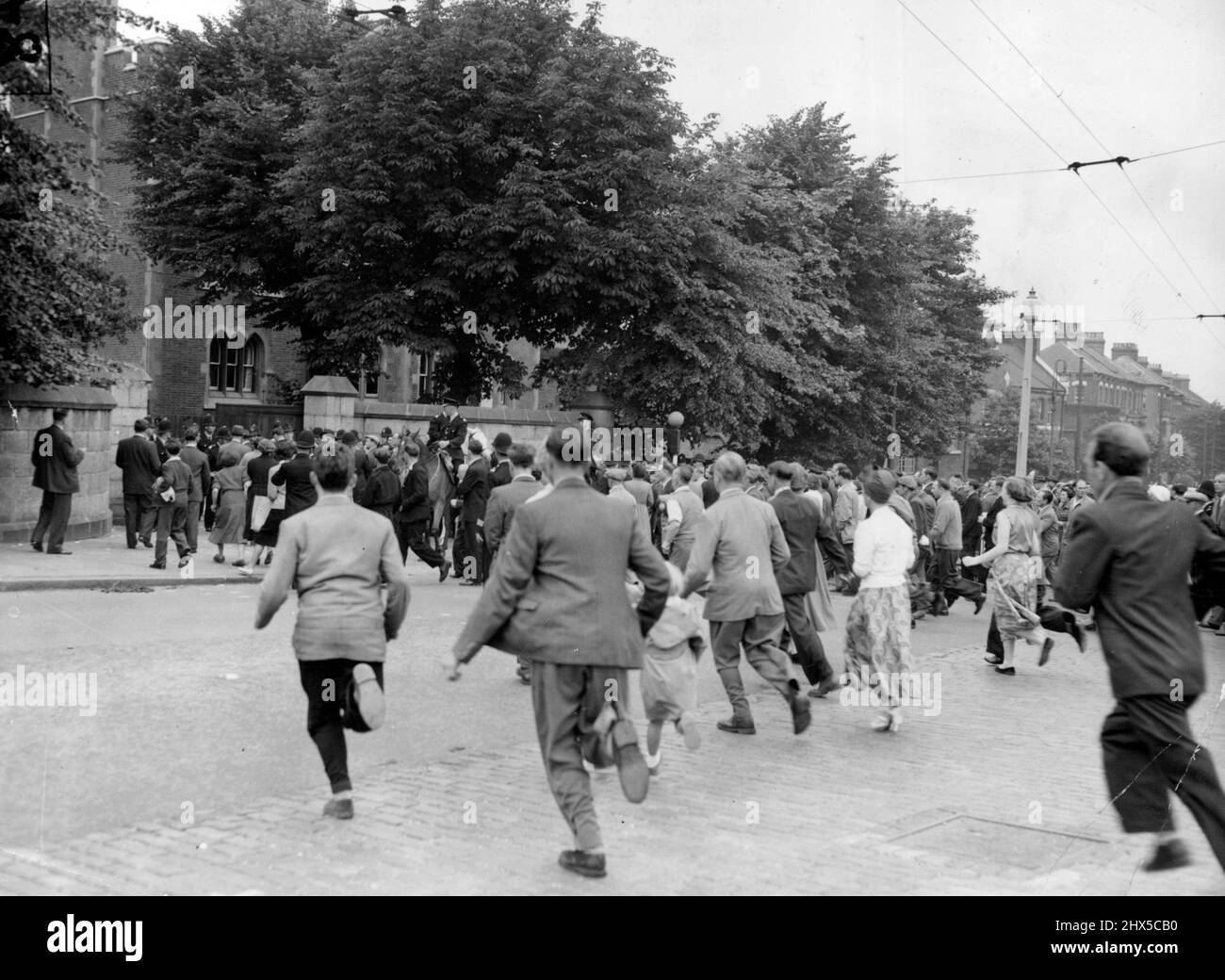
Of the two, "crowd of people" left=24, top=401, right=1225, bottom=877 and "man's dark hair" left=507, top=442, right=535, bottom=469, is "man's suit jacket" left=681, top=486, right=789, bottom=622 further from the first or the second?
"man's dark hair" left=507, top=442, right=535, bottom=469

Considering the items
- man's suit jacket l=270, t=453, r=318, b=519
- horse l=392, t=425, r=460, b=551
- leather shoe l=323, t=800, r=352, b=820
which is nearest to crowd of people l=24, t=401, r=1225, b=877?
leather shoe l=323, t=800, r=352, b=820

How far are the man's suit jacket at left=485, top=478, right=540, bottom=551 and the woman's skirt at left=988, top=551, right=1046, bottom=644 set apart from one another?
185 inches

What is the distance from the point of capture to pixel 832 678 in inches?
391

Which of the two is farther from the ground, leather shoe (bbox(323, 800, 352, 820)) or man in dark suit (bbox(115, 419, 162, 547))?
man in dark suit (bbox(115, 419, 162, 547))

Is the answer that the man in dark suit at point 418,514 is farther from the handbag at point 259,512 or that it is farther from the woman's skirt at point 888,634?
the woman's skirt at point 888,634

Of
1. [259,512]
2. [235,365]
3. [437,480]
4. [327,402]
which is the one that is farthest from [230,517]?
[235,365]

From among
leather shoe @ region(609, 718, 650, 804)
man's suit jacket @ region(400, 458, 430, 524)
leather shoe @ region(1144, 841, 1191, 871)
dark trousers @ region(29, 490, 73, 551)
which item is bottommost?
leather shoe @ region(1144, 841, 1191, 871)

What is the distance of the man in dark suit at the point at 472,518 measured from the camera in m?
15.9

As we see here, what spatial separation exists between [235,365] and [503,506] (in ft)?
122

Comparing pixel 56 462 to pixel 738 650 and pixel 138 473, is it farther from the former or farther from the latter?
pixel 738 650

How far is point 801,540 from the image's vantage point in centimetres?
1012

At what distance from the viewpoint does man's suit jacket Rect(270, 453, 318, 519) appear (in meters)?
14.7
